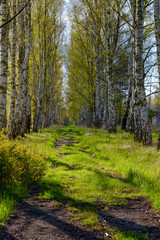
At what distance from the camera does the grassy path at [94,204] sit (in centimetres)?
317

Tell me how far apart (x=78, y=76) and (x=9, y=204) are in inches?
1148

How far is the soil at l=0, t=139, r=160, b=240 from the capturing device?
3041 millimetres

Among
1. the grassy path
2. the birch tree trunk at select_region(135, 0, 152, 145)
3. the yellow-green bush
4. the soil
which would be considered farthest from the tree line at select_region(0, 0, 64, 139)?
the birch tree trunk at select_region(135, 0, 152, 145)

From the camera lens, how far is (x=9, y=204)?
3703 millimetres

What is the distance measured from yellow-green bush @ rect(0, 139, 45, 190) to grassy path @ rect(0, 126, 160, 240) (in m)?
0.38

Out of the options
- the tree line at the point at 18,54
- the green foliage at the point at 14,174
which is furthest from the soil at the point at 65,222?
the tree line at the point at 18,54

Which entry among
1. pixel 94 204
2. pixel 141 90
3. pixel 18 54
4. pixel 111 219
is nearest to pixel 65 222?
pixel 111 219

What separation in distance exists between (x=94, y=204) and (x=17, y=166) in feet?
6.45

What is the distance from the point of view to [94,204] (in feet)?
13.9

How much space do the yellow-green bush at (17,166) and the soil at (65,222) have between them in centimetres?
60

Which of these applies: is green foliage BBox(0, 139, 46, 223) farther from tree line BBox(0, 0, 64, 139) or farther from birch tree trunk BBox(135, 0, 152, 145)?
birch tree trunk BBox(135, 0, 152, 145)

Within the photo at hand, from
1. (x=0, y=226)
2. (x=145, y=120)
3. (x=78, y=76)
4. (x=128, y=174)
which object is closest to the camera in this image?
(x=0, y=226)

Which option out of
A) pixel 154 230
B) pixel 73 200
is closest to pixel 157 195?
pixel 154 230

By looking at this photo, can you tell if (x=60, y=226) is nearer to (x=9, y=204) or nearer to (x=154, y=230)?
(x=9, y=204)
